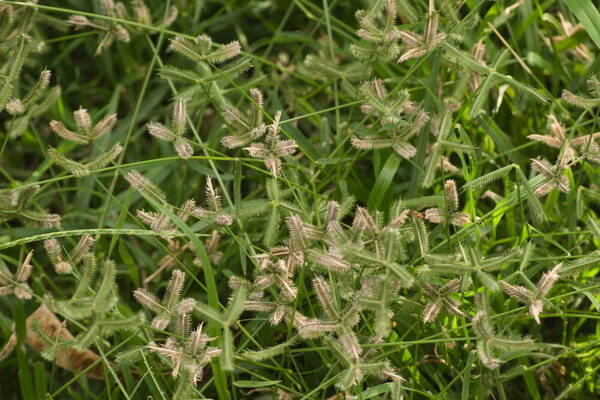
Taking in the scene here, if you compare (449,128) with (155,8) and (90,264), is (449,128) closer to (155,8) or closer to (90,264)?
(90,264)

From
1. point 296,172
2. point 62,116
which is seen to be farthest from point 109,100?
point 296,172

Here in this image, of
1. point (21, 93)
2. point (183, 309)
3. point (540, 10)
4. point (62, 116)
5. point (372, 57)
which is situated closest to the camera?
point (183, 309)

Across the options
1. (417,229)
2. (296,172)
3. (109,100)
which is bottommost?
(109,100)

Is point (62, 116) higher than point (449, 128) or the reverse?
the reverse

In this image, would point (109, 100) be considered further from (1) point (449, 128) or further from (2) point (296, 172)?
(1) point (449, 128)

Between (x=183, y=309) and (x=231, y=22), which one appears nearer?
(x=183, y=309)

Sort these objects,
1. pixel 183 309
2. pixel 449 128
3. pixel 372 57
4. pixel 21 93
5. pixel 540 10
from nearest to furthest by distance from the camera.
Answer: pixel 183 309
pixel 449 128
pixel 372 57
pixel 540 10
pixel 21 93
